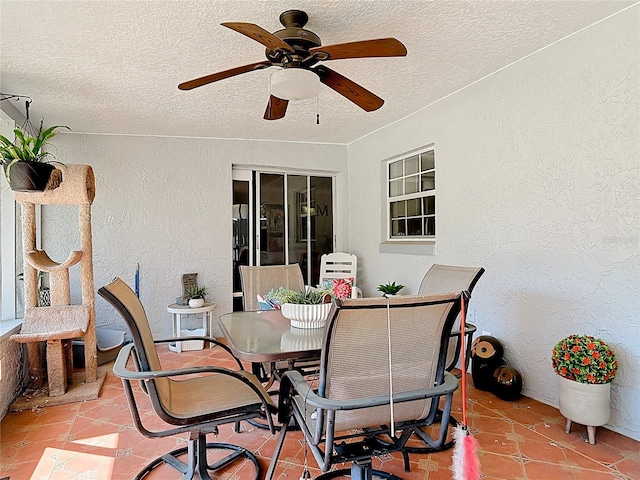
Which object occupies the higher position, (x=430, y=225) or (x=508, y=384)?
(x=430, y=225)

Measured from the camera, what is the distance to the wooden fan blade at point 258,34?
67.9 inches

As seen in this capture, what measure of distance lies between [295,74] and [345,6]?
49 cm

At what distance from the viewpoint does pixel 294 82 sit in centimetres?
204

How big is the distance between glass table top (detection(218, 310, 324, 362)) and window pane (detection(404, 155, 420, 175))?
2.55 metres

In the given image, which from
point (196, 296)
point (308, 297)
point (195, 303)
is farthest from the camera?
point (196, 296)

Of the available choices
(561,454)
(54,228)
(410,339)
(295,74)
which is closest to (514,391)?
(561,454)

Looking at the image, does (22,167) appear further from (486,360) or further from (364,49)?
(486,360)

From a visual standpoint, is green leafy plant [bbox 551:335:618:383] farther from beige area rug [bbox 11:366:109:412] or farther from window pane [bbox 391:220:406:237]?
beige area rug [bbox 11:366:109:412]

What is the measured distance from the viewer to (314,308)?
2.13 m

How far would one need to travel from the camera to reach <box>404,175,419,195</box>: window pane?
4391 mm

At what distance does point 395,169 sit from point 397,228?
2.32 ft

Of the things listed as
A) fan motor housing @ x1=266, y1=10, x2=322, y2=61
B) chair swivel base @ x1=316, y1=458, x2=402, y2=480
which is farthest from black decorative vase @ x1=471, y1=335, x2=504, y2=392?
fan motor housing @ x1=266, y1=10, x2=322, y2=61

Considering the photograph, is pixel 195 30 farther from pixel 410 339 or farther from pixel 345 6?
pixel 410 339

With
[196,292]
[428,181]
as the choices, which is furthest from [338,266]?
[196,292]
